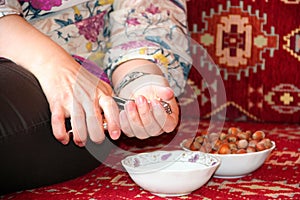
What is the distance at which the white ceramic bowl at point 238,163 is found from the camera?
3.21 ft

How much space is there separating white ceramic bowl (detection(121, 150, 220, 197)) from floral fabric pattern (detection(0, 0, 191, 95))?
0.23 meters

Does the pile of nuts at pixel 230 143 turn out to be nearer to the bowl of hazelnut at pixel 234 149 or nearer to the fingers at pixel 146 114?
the bowl of hazelnut at pixel 234 149

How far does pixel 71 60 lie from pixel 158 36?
0.26 metres

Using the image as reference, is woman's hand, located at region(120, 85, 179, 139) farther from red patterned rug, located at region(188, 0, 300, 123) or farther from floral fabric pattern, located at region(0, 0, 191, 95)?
red patterned rug, located at region(188, 0, 300, 123)

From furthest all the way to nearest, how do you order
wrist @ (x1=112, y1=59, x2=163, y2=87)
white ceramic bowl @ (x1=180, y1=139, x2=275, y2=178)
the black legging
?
wrist @ (x1=112, y1=59, x2=163, y2=87)
white ceramic bowl @ (x1=180, y1=139, x2=275, y2=178)
the black legging

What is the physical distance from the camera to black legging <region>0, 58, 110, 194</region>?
2.80 ft

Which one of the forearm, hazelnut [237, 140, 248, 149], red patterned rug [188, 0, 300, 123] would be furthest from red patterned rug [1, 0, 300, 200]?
hazelnut [237, 140, 248, 149]

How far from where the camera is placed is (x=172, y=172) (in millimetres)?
884

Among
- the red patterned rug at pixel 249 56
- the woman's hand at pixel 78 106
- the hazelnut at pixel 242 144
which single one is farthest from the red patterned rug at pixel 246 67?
the woman's hand at pixel 78 106

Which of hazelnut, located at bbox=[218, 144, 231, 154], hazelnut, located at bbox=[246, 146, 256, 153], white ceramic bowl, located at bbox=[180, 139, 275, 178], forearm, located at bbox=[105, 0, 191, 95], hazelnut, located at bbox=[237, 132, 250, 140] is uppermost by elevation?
forearm, located at bbox=[105, 0, 191, 95]

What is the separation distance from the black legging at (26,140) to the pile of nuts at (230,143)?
0.70 ft

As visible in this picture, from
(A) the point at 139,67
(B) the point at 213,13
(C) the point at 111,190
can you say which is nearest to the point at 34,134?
(C) the point at 111,190

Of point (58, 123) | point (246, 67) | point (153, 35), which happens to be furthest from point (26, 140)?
point (246, 67)

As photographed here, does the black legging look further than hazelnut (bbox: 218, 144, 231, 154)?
No
